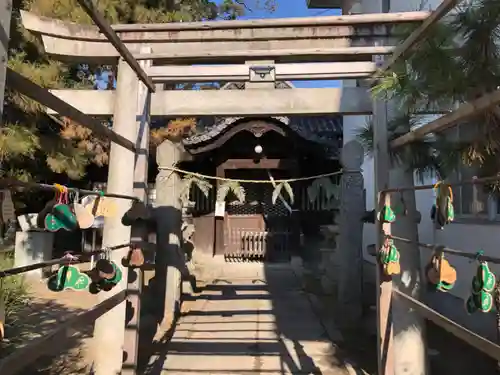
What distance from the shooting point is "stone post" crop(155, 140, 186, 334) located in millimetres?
5406

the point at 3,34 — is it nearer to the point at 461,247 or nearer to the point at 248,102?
the point at 248,102

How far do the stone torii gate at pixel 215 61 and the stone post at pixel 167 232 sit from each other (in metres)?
1.67

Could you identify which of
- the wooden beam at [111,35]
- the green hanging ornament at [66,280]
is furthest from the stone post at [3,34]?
the green hanging ornament at [66,280]

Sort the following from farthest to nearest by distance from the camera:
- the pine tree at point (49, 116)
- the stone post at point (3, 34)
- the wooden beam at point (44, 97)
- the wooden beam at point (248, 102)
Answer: the pine tree at point (49, 116), the wooden beam at point (248, 102), the wooden beam at point (44, 97), the stone post at point (3, 34)

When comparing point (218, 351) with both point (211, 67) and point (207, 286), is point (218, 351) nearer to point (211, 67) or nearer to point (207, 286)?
point (211, 67)

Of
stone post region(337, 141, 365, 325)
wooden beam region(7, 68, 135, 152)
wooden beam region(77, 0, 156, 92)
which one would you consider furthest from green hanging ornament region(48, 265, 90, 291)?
stone post region(337, 141, 365, 325)

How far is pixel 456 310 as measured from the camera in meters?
5.51

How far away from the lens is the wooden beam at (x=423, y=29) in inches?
80.5

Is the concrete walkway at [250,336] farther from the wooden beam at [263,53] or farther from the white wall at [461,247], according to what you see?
the wooden beam at [263,53]

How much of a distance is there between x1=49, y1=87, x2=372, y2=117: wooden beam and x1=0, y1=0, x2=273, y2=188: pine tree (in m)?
2.09

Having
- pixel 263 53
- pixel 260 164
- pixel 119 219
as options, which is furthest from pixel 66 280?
pixel 260 164

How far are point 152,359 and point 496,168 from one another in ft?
11.5

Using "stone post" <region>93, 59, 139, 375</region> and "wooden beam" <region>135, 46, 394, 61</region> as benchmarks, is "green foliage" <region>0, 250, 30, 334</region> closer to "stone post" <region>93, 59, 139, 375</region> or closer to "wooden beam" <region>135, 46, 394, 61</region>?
"stone post" <region>93, 59, 139, 375</region>

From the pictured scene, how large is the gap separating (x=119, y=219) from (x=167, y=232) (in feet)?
7.00
